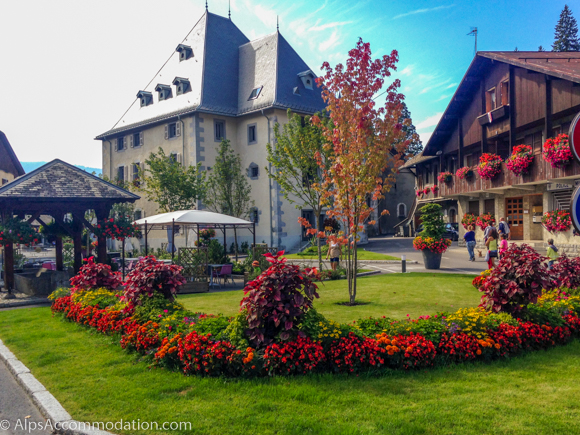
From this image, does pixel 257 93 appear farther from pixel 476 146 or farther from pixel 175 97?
pixel 476 146

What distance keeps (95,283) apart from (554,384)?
9033 mm

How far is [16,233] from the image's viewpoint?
1337 cm

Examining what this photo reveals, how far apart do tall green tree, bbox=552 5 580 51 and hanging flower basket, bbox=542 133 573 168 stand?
38259mm

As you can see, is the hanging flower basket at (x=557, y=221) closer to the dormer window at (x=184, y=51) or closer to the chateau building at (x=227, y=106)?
the chateau building at (x=227, y=106)

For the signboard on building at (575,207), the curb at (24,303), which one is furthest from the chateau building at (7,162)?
the signboard on building at (575,207)

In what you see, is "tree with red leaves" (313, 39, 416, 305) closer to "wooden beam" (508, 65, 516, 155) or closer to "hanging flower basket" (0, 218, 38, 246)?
"hanging flower basket" (0, 218, 38, 246)

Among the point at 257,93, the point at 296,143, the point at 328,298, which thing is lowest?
the point at 328,298

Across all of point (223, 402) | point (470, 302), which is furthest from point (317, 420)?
point (470, 302)

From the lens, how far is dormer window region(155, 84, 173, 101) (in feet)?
118

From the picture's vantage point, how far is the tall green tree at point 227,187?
31.8 meters

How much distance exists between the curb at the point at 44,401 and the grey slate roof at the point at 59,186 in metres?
8.09

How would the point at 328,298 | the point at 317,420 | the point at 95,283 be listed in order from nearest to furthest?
1. the point at 317,420
2. the point at 95,283
3. the point at 328,298

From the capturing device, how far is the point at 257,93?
110 ft

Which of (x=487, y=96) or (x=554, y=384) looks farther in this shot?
(x=487, y=96)
